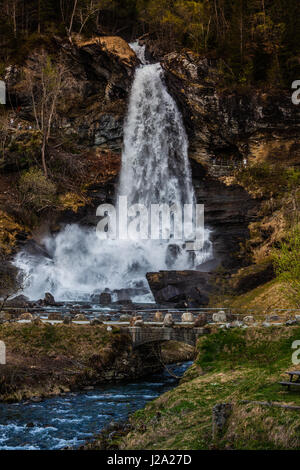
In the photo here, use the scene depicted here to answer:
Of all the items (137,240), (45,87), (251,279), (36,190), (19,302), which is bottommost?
(19,302)

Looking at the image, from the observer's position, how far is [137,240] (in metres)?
55.8

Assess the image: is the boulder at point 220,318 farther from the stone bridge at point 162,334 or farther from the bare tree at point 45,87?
the bare tree at point 45,87

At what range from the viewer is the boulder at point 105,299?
4603 centimetres

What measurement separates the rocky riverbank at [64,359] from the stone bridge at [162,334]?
0.54 meters

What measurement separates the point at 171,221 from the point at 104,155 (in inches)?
510

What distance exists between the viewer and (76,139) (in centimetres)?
6412

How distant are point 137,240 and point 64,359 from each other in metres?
29.0

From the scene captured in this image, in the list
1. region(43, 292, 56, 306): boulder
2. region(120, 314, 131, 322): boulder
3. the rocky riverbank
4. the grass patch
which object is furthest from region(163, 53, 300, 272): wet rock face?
the grass patch

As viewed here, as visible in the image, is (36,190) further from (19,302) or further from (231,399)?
(231,399)

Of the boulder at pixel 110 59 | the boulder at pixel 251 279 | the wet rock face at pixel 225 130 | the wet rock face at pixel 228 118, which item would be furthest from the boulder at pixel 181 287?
the boulder at pixel 110 59

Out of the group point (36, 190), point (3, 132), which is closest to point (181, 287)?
point (36, 190)

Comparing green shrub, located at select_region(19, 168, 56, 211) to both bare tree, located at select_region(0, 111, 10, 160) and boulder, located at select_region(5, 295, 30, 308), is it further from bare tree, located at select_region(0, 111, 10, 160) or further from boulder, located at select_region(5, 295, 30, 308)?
boulder, located at select_region(5, 295, 30, 308)

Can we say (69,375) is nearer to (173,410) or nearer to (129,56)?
(173,410)
